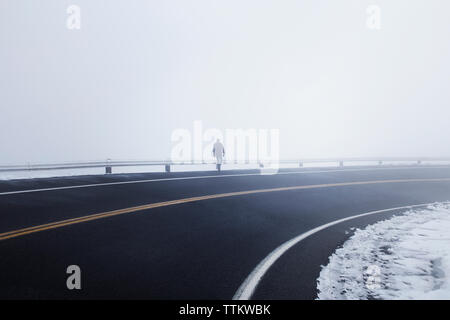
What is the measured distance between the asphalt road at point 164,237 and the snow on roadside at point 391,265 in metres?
0.34

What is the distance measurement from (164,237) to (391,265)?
4.32 metres

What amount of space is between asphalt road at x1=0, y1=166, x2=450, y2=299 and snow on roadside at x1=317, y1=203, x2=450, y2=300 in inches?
13.2

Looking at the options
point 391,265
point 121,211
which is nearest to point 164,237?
point 121,211

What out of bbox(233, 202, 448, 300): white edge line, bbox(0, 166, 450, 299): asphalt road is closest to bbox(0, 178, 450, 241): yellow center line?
bbox(0, 166, 450, 299): asphalt road

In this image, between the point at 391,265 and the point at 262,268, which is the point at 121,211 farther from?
the point at 391,265

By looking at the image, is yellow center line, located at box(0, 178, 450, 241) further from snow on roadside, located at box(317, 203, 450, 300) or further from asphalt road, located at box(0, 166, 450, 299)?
snow on roadside, located at box(317, 203, 450, 300)

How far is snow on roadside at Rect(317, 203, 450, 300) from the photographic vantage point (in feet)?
17.2

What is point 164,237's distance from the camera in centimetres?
720

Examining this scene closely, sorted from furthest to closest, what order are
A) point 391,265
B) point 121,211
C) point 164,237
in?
point 121,211 < point 164,237 < point 391,265
